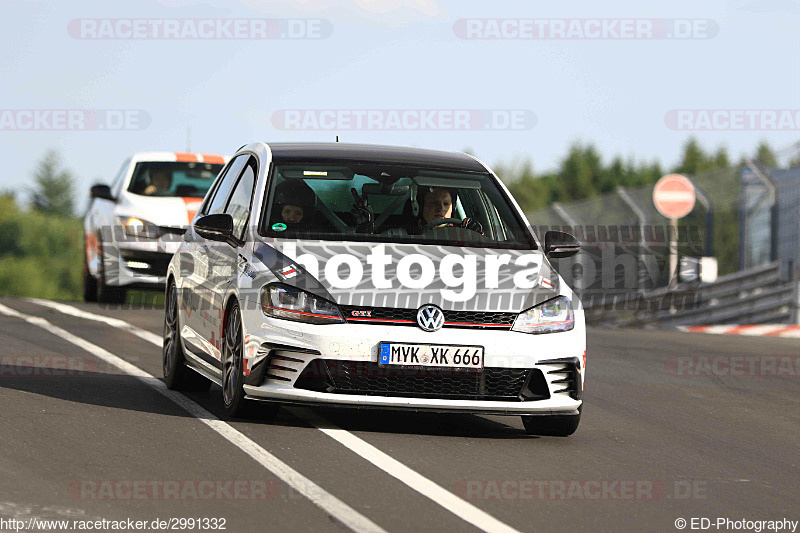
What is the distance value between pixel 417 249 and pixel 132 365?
374 cm

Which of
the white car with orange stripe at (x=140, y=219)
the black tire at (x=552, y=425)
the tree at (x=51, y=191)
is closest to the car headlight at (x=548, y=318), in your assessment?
the black tire at (x=552, y=425)

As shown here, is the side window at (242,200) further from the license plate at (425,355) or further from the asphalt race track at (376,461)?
the license plate at (425,355)

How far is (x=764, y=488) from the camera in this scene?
7.32 meters

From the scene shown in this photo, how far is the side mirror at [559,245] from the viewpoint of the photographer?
9.09 metres

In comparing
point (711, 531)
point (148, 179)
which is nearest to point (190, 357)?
point (711, 531)

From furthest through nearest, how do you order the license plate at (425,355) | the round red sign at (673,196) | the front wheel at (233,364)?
the round red sign at (673,196), the front wheel at (233,364), the license plate at (425,355)

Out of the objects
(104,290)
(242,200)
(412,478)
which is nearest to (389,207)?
(242,200)

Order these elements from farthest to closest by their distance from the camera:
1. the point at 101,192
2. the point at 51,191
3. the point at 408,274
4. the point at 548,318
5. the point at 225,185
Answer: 1. the point at 51,191
2. the point at 101,192
3. the point at 225,185
4. the point at 548,318
5. the point at 408,274

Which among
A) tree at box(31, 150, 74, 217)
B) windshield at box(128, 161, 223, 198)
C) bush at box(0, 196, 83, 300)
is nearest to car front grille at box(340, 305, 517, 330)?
windshield at box(128, 161, 223, 198)

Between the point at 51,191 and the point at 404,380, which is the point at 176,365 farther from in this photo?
the point at 51,191

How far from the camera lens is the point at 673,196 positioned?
22688 millimetres

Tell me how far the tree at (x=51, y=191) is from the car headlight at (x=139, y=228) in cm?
16599

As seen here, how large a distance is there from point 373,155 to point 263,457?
9.33 feet

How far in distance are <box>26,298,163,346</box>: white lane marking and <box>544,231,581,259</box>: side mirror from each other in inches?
203
